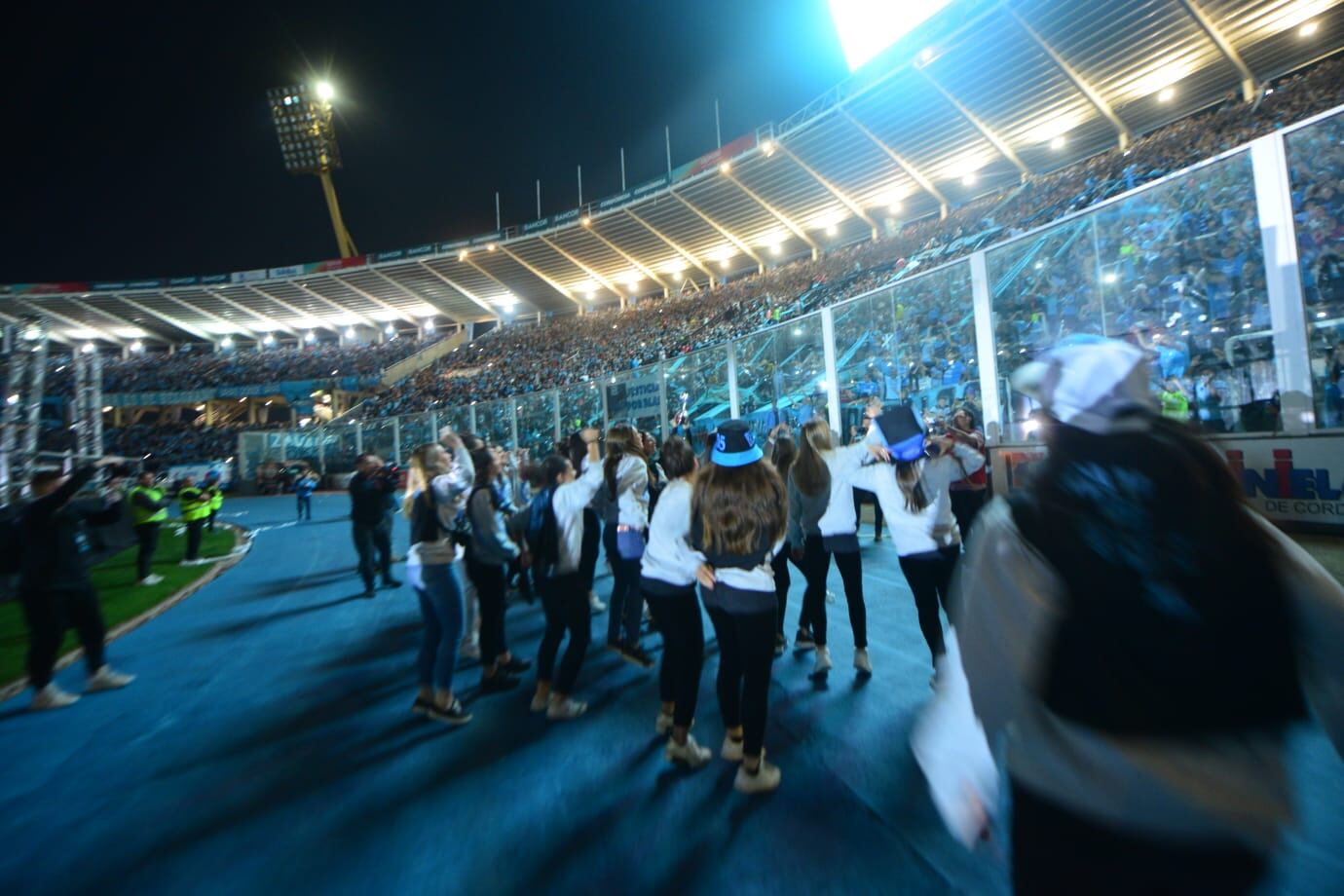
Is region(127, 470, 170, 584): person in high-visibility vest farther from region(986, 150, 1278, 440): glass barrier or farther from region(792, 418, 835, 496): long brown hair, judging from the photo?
region(986, 150, 1278, 440): glass barrier

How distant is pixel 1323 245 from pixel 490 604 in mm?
9104

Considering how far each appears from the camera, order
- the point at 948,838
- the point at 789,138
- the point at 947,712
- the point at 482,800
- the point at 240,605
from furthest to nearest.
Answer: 1. the point at 789,138
2. the point at 240,605
3. the point at 482,800
4. the point at 948,838
5. the point at 947,712

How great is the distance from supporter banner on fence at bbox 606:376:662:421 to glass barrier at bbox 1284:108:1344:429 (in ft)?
38.2

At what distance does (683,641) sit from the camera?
3.45 meters

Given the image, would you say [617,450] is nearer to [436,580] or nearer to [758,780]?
[436,580]

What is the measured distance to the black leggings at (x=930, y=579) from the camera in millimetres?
4012

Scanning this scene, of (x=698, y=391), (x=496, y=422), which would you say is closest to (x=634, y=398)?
(x=698, y=391)

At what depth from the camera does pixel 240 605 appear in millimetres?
8234

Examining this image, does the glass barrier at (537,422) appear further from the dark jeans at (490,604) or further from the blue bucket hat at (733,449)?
the blue bucket hat at (733,449)

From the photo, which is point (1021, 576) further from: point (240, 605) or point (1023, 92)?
point (1023, 92)

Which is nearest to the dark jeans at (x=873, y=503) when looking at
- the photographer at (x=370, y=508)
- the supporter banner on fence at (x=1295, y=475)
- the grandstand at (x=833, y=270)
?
the grandstand at (x=833, y=270)

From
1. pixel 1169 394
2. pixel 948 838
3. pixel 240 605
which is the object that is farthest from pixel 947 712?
pixel 240 605

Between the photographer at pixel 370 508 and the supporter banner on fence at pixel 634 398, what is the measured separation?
8.56m

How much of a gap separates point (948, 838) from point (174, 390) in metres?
57.5
